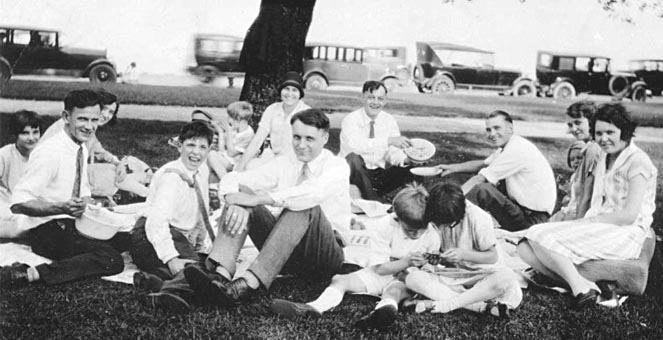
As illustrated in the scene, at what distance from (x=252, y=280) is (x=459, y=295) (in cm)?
117

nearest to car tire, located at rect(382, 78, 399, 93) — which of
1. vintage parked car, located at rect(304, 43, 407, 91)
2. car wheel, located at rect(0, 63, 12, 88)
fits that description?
vintage parked car, located at rect(304, 43, 407, 91)

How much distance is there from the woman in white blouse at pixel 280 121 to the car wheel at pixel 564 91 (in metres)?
1.90

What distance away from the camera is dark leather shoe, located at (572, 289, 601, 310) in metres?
4.00

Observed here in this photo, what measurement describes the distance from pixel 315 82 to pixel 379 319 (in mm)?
1838

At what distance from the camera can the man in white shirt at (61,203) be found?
A: 3936mm

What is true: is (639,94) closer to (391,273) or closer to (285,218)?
(391,273)

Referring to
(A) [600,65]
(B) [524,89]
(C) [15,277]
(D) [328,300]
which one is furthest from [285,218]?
(A) [600,65]

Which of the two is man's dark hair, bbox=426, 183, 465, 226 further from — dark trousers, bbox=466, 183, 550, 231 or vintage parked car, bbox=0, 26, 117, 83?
vintage parked car, bbox=0, 26, 117, 83

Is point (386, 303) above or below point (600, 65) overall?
below

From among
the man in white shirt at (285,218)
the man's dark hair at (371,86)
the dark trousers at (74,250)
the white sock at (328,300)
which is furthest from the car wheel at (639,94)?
the dark trousers at (74,250)

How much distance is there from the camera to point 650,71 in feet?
16.1

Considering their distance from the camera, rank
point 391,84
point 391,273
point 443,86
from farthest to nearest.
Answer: point 443,86 → point 391,84 → point 391,273

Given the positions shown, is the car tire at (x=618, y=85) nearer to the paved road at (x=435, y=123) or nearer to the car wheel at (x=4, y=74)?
the paved road at (x=435, y=123)

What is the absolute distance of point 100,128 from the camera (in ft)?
14.3
